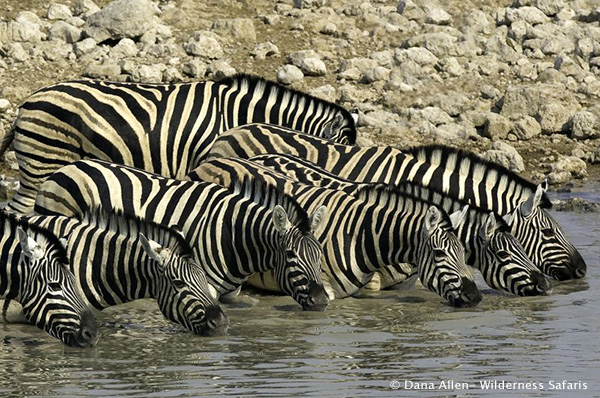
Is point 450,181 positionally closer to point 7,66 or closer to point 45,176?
point 45,176

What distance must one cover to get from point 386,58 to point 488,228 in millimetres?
9188

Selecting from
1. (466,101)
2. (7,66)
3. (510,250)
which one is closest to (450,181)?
(510,250)

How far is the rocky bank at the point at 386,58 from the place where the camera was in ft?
66.6

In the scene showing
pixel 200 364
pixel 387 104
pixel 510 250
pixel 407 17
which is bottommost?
pixel 200 364

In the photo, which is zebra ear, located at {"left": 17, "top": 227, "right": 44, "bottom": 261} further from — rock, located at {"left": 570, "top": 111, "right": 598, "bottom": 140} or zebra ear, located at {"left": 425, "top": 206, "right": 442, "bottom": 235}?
rock, located at {"left": 570, "top": 111, "right": 598, "bottom": 140}

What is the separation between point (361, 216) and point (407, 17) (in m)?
10.9

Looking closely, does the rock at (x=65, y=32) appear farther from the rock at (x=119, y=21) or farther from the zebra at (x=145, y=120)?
the zebra at (x=145, y=120)

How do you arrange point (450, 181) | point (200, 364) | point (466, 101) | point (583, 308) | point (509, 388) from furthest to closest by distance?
1. point (466, 101)
2. point (450, 181)
3. point (583, 308)
4. point (200, 364)
5. point (509, 388)

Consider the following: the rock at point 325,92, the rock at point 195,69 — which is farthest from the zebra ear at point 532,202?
the rock at point 195,69

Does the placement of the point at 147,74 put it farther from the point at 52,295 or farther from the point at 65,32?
the point at 52,295

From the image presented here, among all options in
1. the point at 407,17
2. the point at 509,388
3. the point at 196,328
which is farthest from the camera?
the point at 407,17

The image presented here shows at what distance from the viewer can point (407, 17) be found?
2375 cm

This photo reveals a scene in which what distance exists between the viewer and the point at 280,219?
12422 mm

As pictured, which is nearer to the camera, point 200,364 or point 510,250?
point 200,364
